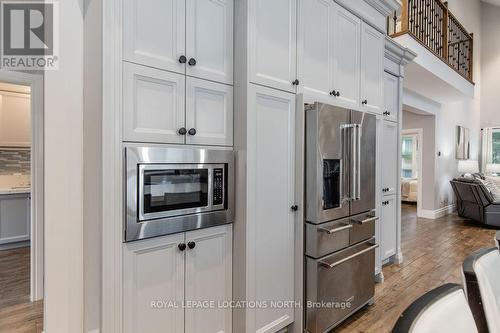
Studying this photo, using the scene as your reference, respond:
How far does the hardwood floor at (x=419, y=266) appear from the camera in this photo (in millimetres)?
2396

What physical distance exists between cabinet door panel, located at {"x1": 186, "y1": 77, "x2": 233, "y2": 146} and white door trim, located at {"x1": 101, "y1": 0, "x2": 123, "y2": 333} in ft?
1.27

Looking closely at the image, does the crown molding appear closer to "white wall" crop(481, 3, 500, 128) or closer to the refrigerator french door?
the refrigerator french door

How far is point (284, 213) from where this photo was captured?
1.98 meters

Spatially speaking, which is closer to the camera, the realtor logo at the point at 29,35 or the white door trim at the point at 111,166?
the white door trim at the point at 111,166

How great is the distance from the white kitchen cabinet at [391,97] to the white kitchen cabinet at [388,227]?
3.21 ft

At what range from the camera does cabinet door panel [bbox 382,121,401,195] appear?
10.6 ft

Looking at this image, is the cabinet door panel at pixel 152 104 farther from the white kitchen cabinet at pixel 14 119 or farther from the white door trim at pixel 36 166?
the white kitchen cabinet at pixel 14 119

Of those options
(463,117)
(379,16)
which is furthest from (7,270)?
(463,117)

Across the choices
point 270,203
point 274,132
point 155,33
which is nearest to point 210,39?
point 155,33

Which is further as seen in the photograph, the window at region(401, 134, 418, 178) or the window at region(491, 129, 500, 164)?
the window at region(401, 134, 418, 178)

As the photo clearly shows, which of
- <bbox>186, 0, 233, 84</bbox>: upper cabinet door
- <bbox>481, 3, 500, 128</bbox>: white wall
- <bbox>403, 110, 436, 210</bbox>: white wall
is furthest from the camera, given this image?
<bbox>481, 3, 500, 128</bbox>: white wall

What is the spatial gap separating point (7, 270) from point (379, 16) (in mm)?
4936

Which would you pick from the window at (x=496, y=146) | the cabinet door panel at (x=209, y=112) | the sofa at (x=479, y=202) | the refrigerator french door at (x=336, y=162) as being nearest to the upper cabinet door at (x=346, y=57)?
the refrigerator french door at (x=336, y=162)

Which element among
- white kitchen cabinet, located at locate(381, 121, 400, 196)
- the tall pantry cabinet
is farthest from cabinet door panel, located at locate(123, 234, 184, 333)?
white kitchen cabinet, located at locate(381, 121, 400, 196)
